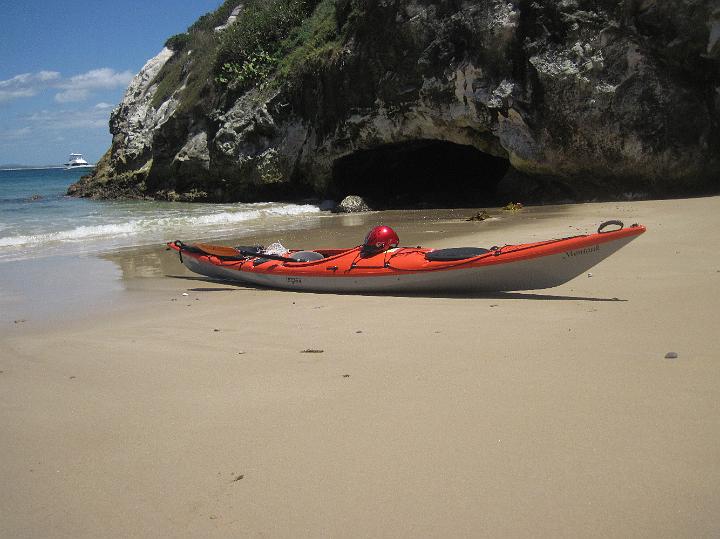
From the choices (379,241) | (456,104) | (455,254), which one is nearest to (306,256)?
(379,241)

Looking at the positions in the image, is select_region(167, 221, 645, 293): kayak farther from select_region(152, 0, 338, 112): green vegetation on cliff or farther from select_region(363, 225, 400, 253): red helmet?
select_region(152, 0, 338, 112): green vegetation on cliff

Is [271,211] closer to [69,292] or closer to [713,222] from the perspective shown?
[69,292]

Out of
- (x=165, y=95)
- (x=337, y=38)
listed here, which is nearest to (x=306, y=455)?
(x=337, y=38)

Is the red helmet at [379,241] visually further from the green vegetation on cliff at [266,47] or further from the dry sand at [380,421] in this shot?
the green vegetation on cliff at [266,47]

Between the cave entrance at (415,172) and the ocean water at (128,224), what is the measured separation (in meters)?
1.64

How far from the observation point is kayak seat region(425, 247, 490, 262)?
18.3 ft

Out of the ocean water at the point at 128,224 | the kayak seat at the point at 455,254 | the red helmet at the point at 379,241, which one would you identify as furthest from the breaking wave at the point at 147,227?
the kayak seat at the point at 455,254

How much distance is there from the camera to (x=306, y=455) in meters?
2.60

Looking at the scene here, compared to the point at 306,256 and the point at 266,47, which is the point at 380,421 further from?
the point at 266,47

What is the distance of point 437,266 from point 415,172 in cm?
1222

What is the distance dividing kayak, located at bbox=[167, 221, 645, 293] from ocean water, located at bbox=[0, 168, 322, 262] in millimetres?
5005

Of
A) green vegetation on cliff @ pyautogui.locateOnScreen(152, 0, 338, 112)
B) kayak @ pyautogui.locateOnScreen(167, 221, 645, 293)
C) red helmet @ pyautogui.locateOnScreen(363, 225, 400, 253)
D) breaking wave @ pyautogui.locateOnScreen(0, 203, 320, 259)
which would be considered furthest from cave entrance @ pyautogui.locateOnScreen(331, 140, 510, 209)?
red helmet @ pyautogui.locateOnScreen(363, 225, 400, 253)

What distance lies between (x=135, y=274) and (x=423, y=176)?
10.9 metres

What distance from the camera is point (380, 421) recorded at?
113 inches
